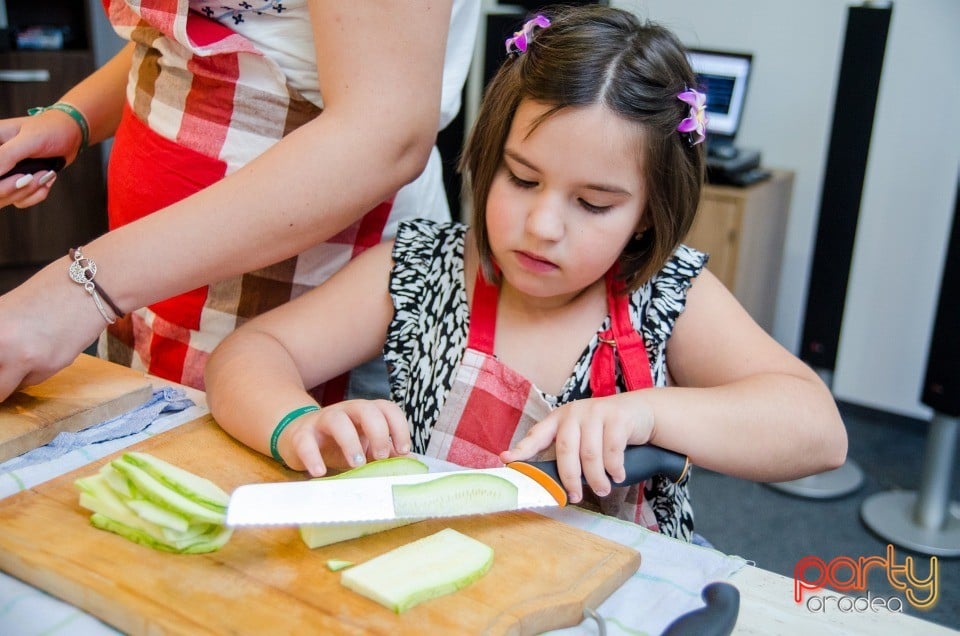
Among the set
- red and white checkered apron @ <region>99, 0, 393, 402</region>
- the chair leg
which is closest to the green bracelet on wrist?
red and white checkered apron @ <region>99, 0, 393, 402</region>

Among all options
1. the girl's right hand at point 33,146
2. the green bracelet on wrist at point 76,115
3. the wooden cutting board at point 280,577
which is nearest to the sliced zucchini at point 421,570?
the wooden cutting board at point 280,577

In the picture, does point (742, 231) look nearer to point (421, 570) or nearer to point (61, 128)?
point (61, 128)

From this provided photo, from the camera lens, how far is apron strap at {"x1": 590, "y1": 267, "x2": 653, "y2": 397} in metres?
1.04

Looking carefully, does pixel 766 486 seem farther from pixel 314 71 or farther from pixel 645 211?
pixel 314 71

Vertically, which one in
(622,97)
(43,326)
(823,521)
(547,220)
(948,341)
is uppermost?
(622,97)

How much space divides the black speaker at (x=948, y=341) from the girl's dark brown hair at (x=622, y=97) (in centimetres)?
146

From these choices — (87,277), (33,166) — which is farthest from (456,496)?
(33,166)

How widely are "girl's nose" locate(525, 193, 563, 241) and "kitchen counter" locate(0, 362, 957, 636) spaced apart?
27cm

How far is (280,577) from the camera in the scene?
2.17ft

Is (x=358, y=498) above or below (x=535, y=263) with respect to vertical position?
below

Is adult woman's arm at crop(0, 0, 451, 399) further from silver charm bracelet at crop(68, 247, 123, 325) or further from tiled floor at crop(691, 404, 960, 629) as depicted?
tiled floor at crop(691, 404, 960, 629)

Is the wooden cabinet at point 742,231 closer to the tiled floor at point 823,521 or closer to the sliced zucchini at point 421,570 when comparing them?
the tiled floor at point 823,521

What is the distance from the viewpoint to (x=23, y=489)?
2.62 ft

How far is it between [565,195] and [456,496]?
334mm
